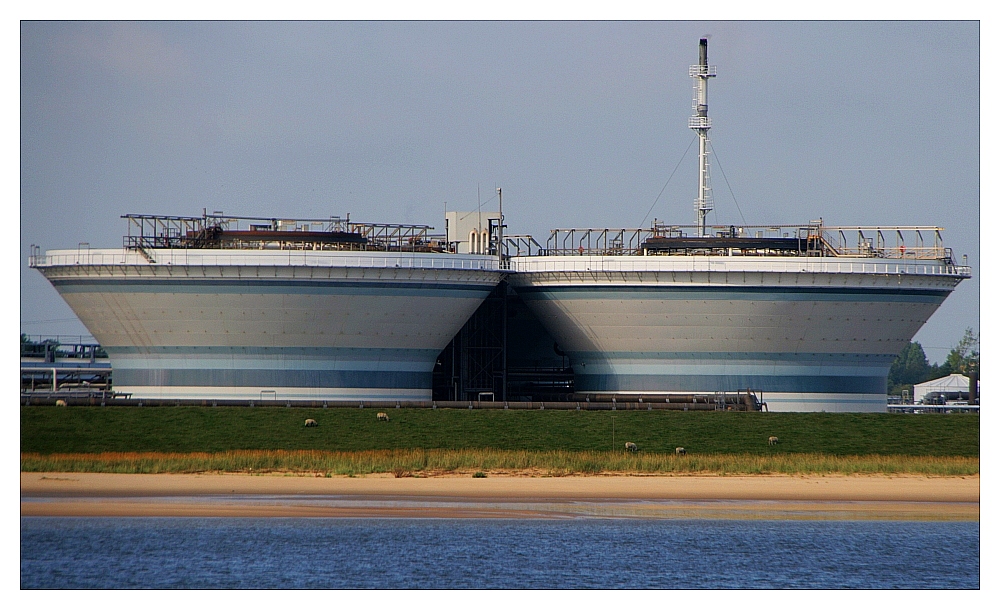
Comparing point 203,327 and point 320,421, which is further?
point 203,327

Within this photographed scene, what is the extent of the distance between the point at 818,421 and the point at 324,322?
33.4 meters

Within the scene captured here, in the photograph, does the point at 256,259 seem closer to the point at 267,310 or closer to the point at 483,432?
the point at 267,310

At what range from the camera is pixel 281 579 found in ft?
170

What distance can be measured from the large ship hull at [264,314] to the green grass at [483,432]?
935 centimetres

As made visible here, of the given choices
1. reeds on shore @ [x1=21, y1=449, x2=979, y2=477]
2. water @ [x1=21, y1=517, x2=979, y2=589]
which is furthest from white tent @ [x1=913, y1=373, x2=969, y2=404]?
water @ [x1=21, y1=517, x2=979, y2=589]

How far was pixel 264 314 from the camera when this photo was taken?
96125 millimetres

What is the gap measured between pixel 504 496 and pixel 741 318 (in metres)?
35.9

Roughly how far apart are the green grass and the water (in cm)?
1940

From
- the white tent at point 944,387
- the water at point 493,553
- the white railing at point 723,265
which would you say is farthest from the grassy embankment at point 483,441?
the white tent at point 944,387

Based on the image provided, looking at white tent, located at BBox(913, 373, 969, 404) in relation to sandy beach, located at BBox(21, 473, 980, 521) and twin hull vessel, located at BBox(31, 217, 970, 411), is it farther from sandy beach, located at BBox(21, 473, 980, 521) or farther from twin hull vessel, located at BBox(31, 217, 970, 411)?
sandy beach, located at BBox(21, 473, 980, 521)

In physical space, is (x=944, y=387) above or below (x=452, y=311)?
below

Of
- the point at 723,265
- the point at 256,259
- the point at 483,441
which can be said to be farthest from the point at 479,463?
the point at 723,265

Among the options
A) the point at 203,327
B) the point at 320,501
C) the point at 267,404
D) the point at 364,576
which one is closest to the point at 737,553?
the point at 364,576

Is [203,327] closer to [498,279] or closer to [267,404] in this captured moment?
[267,404]
